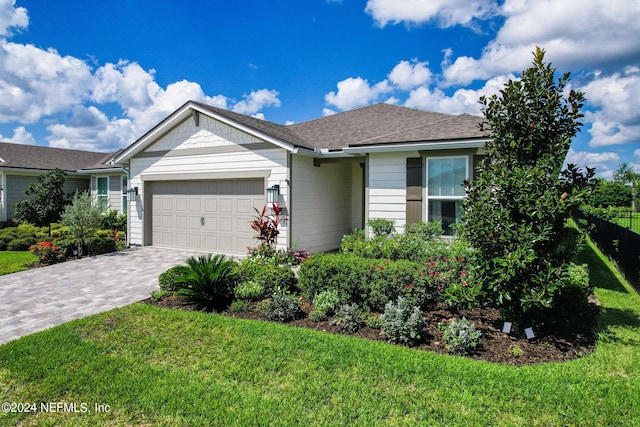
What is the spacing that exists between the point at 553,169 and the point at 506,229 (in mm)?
1040

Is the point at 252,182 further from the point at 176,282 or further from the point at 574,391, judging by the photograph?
the point at 574,391

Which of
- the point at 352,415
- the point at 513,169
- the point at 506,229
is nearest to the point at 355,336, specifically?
the point at 352,415

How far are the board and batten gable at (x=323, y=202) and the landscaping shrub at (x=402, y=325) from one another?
590cm

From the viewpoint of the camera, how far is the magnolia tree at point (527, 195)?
445cm

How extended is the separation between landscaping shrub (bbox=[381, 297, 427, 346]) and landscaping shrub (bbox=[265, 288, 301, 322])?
4.77ft

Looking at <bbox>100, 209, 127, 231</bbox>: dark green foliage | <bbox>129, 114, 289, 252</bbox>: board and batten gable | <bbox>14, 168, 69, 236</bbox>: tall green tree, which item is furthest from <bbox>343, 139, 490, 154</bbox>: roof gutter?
<bbox>14, 168, 69, 236</bbox>: tall green tree

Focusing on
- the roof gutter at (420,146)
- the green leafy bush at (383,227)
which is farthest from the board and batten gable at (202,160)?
the green leafy bush at (383,227)

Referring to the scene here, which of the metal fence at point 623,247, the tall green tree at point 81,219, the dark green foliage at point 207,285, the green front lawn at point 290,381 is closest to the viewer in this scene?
the green front lawn at point 290,381

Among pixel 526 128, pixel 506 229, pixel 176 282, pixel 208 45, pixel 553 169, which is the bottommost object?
pixel 176 282

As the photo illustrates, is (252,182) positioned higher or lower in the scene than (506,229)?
higher

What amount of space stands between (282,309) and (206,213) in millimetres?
7466

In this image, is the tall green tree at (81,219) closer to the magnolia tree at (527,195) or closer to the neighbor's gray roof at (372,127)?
the neighbor's gray roof at (372,127)

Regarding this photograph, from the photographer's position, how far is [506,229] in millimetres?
4539

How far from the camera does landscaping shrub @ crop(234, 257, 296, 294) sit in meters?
6.59
